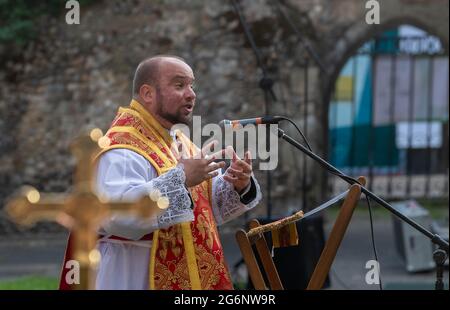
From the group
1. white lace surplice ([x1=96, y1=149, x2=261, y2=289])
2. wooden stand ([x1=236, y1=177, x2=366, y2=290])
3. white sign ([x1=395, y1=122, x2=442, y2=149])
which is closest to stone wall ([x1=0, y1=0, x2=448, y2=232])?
white sign ([x1=395, y1=122, x2=442, y2=149])

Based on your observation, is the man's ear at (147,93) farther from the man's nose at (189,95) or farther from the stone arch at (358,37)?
the stone arch at (358,37)

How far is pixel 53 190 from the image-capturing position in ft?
37.0

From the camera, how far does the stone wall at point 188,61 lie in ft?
36.0

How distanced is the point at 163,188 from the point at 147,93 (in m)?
0.53

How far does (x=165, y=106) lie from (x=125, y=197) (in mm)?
534

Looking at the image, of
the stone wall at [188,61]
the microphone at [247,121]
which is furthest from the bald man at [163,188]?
the stone wall at [188,61]

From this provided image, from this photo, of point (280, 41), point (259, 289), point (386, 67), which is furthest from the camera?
point (386, 67)

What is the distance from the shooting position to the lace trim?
A: 3.69 metres

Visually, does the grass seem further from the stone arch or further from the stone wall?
the stone arch

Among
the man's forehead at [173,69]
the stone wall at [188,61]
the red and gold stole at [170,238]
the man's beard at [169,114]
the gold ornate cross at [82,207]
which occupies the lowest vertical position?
the gold ornate cross at [82,207]

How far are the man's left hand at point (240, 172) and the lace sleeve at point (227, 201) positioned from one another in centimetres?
5

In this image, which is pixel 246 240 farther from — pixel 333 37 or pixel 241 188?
pixel 333 37

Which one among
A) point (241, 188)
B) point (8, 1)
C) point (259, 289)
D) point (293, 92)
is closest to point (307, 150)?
point (241, 188)

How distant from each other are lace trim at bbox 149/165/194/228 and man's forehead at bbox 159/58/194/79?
0.44 metres
